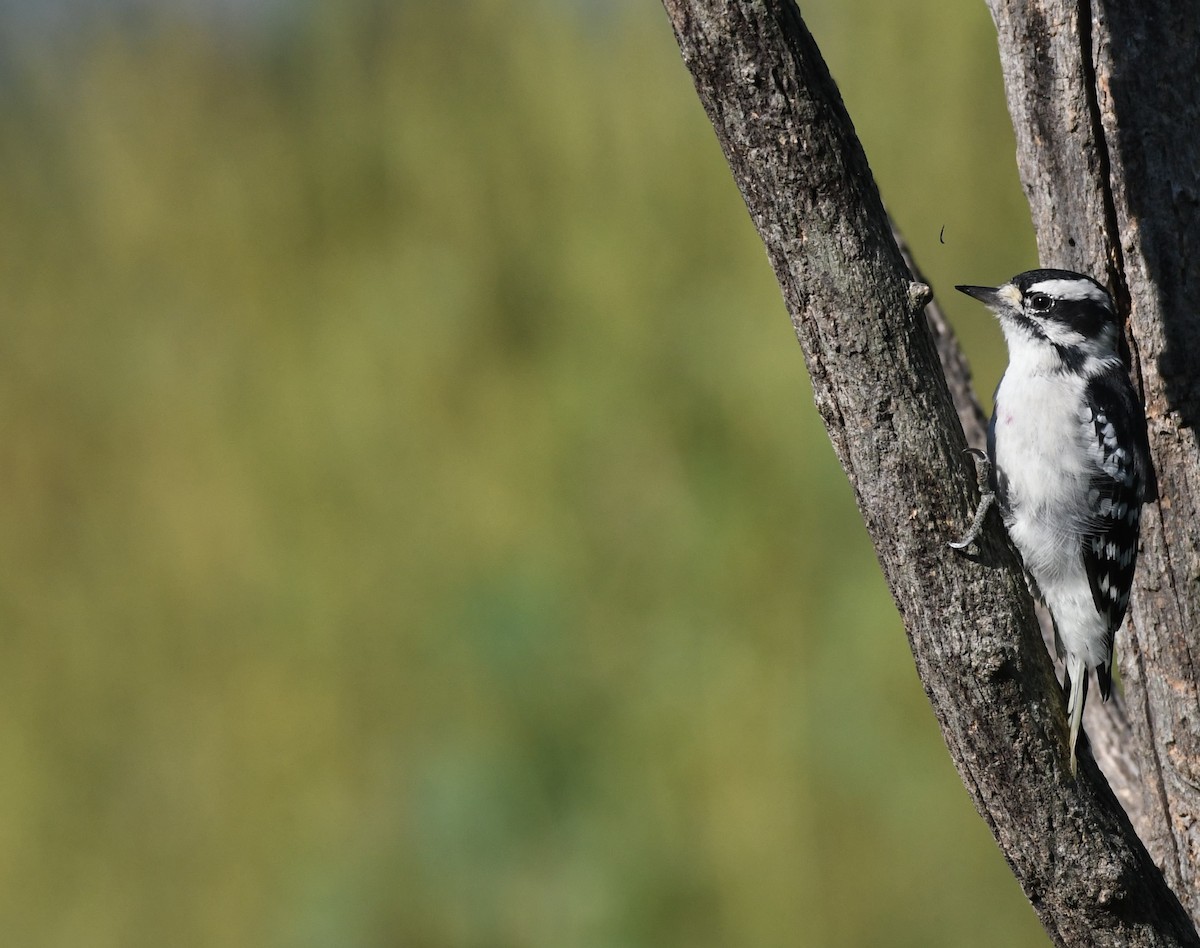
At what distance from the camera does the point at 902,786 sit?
14.9 ft

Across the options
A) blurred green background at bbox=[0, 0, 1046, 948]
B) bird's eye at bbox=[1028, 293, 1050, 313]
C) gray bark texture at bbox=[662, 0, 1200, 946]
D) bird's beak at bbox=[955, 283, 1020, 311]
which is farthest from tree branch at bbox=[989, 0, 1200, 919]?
blurred green background at bbox=[0, 0, 1046, 948]

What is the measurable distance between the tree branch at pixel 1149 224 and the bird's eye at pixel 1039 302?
0.12 meters

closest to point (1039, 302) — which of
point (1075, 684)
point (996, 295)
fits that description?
point (996, 295)

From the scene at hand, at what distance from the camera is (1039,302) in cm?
297

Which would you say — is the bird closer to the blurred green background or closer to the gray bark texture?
the gray bark texture

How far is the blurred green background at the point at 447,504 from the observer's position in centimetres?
462

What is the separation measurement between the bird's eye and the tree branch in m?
0.12

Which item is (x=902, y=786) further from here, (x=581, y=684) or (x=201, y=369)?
(x=201, y=369)

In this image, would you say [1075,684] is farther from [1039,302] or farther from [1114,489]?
[1039,302]

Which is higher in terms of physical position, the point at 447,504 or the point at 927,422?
the point at 447,504

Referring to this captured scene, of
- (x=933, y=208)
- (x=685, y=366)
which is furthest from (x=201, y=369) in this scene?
(x=933, y=208)

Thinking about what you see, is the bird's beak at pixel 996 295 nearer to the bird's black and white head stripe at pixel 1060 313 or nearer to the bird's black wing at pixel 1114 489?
the bird's black and white head stripe at pixel 1060 313

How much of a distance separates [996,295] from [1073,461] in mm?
529

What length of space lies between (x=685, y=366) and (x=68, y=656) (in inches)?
118
